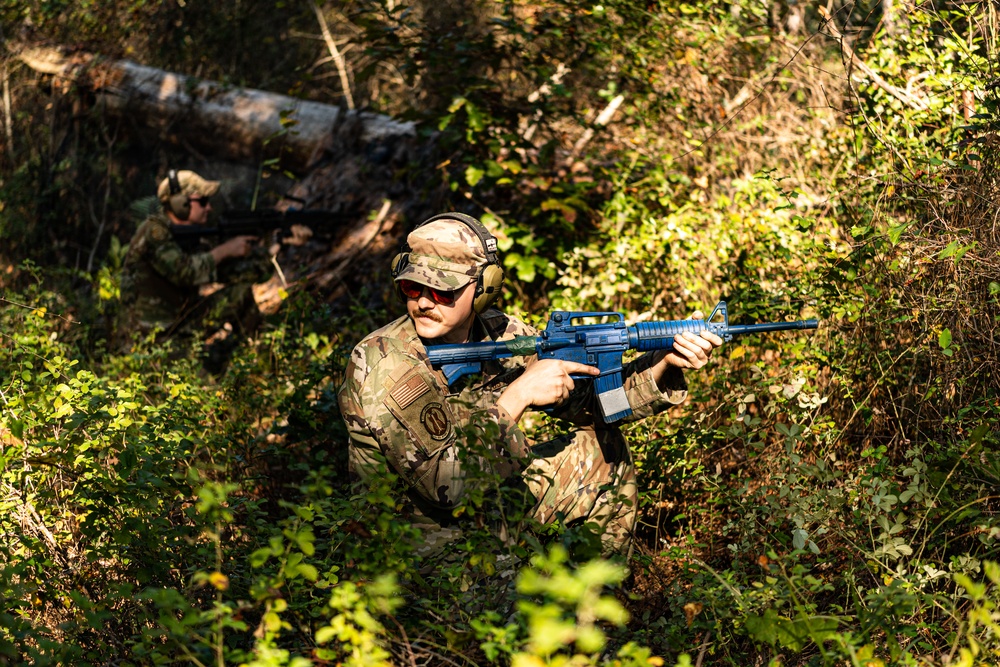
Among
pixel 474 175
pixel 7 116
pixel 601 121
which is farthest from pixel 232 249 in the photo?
pixel 7 116

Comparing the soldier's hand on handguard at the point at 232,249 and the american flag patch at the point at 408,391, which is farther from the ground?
the american flag patch at the point at 408,391

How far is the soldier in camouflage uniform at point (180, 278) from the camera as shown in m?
7.75

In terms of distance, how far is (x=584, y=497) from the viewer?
156 inches

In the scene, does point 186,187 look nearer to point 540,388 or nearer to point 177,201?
point 177,201

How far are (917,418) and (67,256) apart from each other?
9.42m

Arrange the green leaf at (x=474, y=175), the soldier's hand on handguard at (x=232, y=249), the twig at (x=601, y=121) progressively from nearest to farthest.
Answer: the green leaf at (x=474, y=175), the twig at (x=601, y=121), the soldier's hand on handguard at (x=232, y=249)

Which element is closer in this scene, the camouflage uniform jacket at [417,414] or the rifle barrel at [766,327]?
the camouflage uniform jacket at [417,414]

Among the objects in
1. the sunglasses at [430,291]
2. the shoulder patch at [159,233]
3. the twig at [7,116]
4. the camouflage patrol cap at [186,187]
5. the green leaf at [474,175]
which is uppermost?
the sunglasses at [430,291]

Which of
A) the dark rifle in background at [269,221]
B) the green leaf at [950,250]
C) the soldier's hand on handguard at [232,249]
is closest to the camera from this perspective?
the green leaf at [950,250]

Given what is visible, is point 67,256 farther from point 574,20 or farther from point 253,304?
point 574,20

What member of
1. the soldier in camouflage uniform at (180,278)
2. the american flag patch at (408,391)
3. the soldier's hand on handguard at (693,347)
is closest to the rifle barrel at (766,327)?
the soldier's hand on handguard at (693,347)

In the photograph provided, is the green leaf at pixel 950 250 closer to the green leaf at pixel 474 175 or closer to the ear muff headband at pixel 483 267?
the ear muff headband at pixel 483 267

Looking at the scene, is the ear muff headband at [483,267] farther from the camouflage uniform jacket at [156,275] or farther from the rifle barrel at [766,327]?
the camouflage uniform jacket at [156,275]

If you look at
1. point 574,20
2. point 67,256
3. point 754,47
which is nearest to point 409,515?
point 574,20
